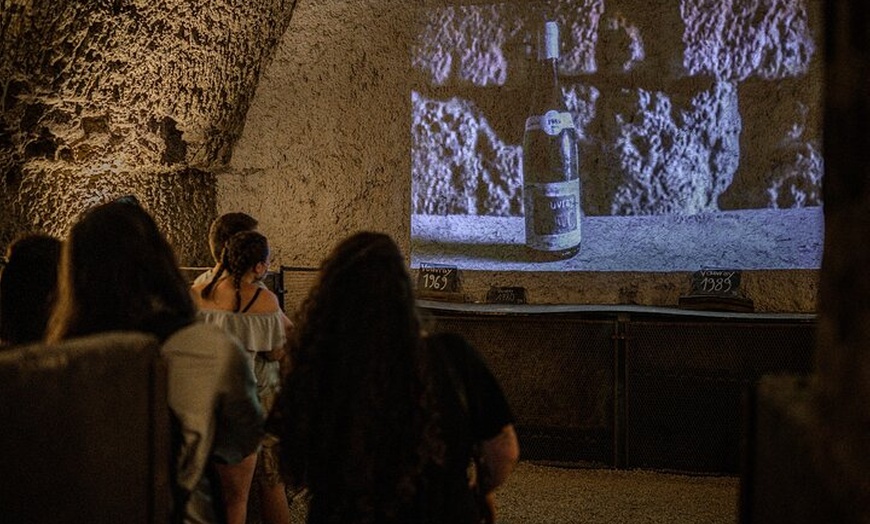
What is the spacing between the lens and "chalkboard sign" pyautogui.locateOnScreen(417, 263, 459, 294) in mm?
4648

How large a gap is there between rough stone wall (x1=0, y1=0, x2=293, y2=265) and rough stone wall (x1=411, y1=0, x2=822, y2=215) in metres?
1.20

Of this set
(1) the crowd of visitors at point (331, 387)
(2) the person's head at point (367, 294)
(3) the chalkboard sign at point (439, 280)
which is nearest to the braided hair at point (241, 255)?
(1) the crowd of visitors at point (331, 387)

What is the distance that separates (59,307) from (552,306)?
10.2ft

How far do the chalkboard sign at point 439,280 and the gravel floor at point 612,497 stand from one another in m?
1.12

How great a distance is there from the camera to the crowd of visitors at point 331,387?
1.46m

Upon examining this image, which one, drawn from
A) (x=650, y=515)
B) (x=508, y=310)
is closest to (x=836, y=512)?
(x=650, y=515)

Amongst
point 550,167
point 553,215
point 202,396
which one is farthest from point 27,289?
point 550,167

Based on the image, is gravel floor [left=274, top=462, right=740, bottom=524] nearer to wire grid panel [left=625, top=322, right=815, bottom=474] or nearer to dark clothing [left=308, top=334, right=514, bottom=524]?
wire grid panel [left=625, top=322, right=815, bottom=474]

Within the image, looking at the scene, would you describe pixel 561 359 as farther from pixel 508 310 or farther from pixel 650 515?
pixel 650 515

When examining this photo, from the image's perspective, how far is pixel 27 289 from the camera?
192 cm

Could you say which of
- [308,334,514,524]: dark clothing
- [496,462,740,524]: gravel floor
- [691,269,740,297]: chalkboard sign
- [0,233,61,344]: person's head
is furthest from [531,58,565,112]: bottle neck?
[308,334,514,524]: dark clothing

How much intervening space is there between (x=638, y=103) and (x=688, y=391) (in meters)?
1.67

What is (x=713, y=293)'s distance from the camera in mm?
4191

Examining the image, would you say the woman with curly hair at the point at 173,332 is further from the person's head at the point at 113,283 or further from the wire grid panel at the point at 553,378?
the wire grid panel at the point at 553,378
